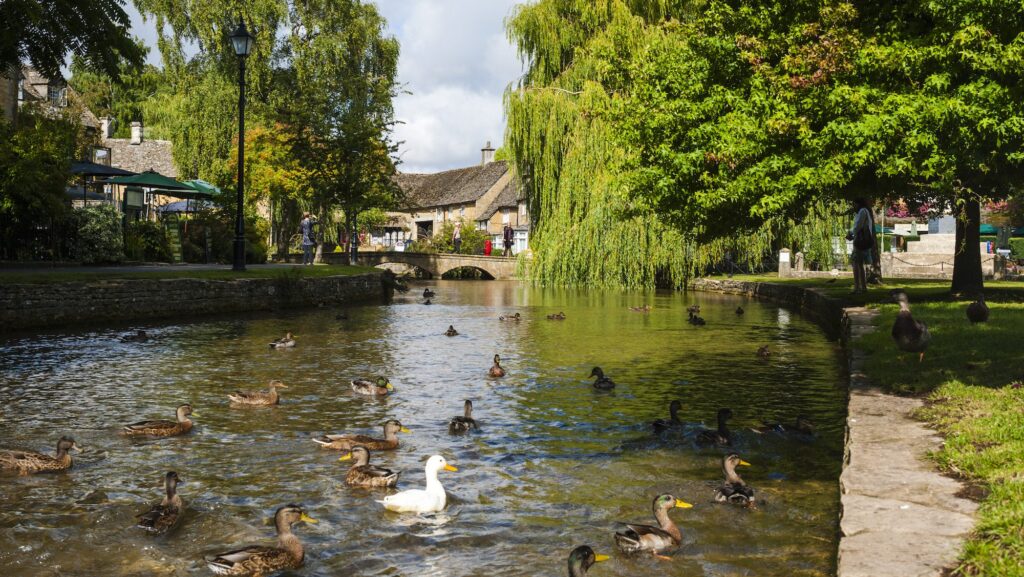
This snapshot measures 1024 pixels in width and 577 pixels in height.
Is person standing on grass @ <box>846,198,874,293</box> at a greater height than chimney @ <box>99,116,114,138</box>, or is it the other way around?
chimney @ <box>99,116,114,138</box>

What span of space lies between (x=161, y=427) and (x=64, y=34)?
1012cm

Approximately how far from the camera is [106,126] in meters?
77.6

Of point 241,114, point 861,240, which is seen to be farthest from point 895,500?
point 241,114

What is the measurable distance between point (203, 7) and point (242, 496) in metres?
49.7

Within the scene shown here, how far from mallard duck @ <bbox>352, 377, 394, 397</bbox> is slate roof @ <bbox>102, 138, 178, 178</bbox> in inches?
2747

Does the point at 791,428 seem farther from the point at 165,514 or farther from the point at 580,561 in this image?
the point at 165,514

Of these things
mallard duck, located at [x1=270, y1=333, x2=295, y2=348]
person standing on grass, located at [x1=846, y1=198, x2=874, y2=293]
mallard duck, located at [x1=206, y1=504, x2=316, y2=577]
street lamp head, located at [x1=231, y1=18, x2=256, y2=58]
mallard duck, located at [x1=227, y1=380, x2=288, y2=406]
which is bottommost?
mallard duck, located at [x1=206, y1=504, x2=316, y2=577]

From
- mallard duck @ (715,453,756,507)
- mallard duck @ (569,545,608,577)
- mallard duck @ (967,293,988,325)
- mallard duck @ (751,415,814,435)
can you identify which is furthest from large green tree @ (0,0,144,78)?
mallard duck @ (967,293,988,325)

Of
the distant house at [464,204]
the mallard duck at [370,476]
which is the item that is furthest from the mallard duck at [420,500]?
the distant house at [464,204]

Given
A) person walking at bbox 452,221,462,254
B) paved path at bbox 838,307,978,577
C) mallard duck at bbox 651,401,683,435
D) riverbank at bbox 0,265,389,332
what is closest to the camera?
paved path at bbox 838,307,978,577

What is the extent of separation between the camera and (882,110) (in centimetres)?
1328

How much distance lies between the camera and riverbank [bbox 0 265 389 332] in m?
21.7

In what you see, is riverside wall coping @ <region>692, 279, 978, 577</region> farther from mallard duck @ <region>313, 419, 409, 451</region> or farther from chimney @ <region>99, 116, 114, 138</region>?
chimney @ <region>99, 116, 114, 138</region>

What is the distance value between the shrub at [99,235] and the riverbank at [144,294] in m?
3.98
